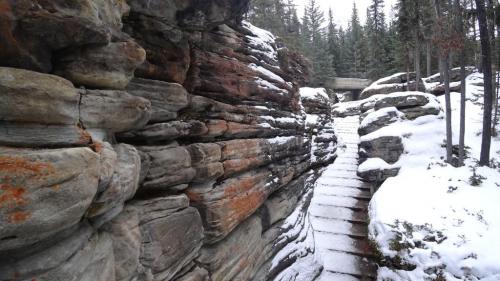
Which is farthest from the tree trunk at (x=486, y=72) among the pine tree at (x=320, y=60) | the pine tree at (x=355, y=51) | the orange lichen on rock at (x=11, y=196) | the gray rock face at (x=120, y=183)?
the pine tree at (x=355, y=51)

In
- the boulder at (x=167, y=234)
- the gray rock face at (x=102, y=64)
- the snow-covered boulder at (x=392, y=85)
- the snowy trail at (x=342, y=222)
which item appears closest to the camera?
the gray rock face at (x=102, y=64)

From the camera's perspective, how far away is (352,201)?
15.1 metres

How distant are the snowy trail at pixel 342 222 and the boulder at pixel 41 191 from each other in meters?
9.38

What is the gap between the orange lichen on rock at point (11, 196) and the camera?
2.60 meters

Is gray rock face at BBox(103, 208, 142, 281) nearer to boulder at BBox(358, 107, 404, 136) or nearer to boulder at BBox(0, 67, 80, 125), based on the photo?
boulder at BBox(0, 67, 80, 125)

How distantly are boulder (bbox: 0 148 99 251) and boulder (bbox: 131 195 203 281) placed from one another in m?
1.73

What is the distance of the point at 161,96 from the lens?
552cm

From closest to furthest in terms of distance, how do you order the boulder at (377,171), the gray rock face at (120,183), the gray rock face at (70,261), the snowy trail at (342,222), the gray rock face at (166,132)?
1. the gray rock face at (70,261)
2. the gray rock face at (120,183)
3. the gray rock face at (166,132)
4. the snowy trail at (342,222)
5. the boulder at (377,171)

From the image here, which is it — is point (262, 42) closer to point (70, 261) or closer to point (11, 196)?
point (70, 261)

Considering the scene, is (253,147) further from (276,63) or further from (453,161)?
(453,161)

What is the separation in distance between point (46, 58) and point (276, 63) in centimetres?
820

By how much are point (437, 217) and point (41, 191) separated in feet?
40.6

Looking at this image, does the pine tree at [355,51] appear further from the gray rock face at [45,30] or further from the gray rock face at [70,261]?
the gray rock face at [70,261]

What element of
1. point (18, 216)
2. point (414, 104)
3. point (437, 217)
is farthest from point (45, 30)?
point (414, 104)
